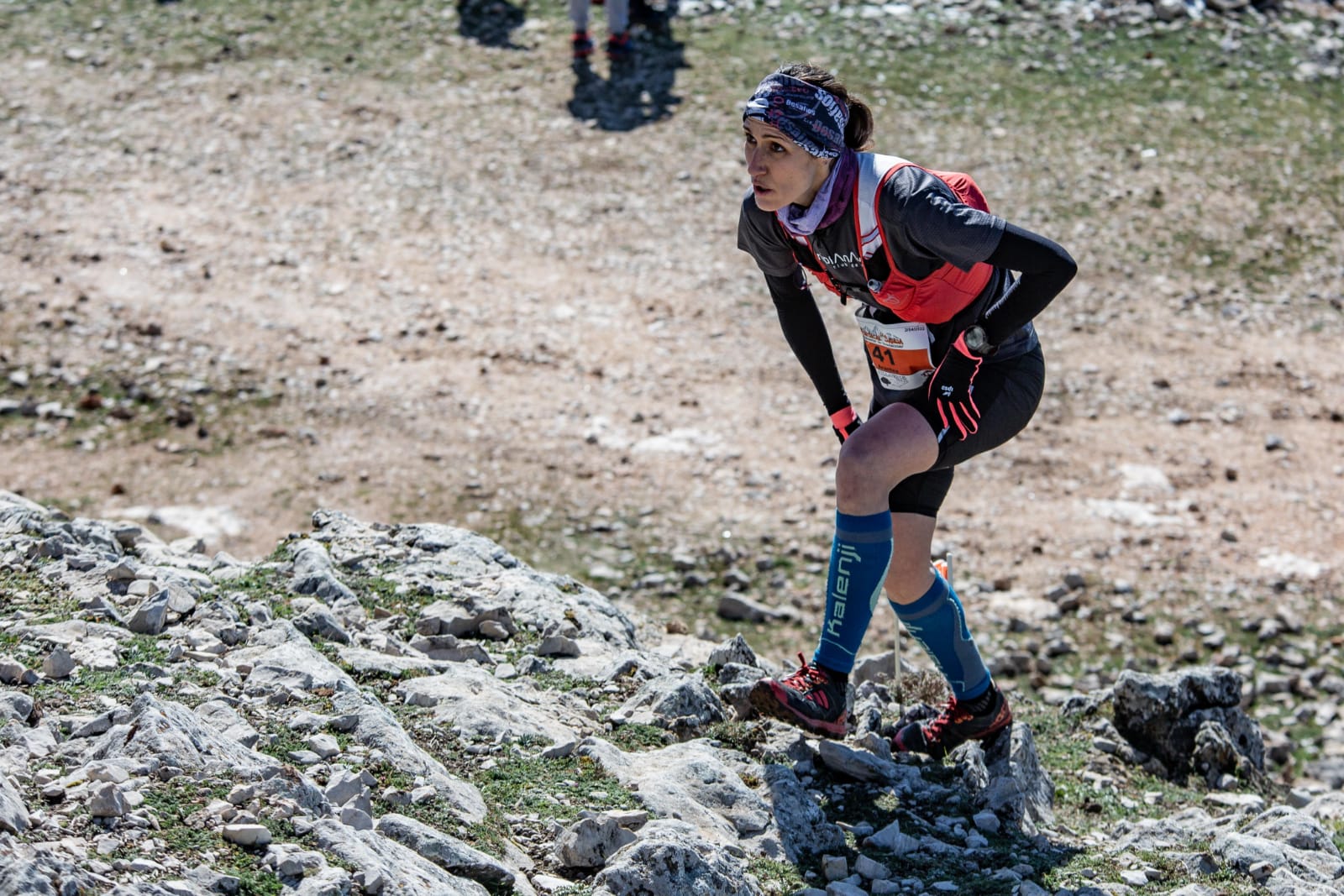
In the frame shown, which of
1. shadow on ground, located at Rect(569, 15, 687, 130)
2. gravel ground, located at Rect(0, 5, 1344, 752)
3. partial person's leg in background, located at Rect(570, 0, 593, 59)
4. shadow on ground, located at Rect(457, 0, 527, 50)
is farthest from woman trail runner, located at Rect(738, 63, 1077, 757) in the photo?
shadow on ground, located at Rect(457, 0, 527, 50)

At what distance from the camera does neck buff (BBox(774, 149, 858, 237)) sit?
205 inches

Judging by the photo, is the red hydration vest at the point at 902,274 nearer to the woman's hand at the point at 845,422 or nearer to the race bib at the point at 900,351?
the race bib at the point at 900,351

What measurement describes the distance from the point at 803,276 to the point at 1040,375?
3.48 feet

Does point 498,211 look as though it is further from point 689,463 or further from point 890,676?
point 890,676

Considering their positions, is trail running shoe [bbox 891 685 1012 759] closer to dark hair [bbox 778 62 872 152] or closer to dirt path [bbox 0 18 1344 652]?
dark hair [bbox 778 62 872 152]

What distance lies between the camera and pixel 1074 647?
9445 mm

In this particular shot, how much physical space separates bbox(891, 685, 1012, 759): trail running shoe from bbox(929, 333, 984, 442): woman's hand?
136 cm

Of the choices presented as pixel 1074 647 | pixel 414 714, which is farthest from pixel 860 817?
pixel 1074 647

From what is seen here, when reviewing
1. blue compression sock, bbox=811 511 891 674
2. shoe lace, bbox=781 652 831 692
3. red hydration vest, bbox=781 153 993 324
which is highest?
red hydration vest, bbox=781 153 993 324

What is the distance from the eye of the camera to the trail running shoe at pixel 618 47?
18.2 meters

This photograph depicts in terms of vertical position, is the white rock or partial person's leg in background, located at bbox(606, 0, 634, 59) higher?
the white rock

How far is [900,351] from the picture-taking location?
5504mm

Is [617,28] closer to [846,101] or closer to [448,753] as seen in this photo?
[846,101]

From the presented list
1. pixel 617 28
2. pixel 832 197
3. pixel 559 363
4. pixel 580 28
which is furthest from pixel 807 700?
pixel 580 28
